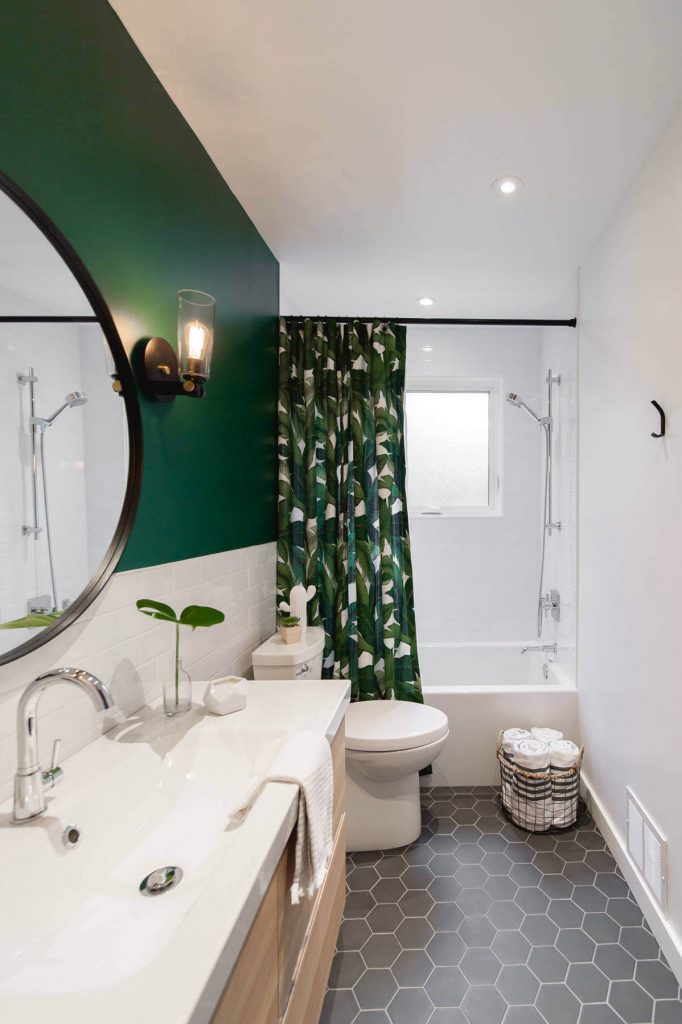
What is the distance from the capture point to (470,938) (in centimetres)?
176

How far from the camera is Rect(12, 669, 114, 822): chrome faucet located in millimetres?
881

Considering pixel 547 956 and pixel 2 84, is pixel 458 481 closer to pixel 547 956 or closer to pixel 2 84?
pixel 547 956

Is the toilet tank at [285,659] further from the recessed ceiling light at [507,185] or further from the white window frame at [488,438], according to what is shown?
the recessed ceiling light at [507,185]

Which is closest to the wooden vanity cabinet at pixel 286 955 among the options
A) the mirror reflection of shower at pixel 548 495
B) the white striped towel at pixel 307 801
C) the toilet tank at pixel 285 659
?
the white striped towel at pixel 307 801

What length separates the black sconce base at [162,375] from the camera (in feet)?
4.52

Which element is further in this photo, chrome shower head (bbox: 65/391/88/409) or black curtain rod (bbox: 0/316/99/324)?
chrome shower head (bbox: 65/391/88/409)

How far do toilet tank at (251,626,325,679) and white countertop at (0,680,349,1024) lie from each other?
2.27 feet

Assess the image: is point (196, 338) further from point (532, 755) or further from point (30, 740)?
point (532, 755)

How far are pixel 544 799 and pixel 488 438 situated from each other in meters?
2.28

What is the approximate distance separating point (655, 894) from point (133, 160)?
2.64 meters

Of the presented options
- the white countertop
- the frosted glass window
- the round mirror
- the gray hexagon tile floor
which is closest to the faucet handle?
the white countertop

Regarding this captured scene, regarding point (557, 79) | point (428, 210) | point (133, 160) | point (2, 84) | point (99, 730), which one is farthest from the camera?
point (428, 210)

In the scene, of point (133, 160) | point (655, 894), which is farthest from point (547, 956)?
point (133, 160)

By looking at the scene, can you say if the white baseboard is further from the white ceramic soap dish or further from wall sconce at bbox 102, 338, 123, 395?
wall sconce at bbox 102, 338, 123, 395
